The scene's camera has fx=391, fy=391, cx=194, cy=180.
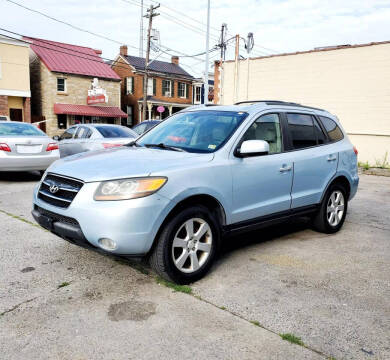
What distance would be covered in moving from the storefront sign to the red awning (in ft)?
2.32

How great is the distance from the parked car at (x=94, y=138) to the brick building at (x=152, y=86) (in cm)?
2819

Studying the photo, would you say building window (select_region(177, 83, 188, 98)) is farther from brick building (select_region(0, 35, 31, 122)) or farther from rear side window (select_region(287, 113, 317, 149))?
rear side window (select_region(287, 113, 317, 149))

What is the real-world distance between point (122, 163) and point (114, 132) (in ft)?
23.2

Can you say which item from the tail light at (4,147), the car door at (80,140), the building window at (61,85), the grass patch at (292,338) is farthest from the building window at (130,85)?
the grass patch at (292,338)

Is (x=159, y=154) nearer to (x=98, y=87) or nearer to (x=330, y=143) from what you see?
(x=330, y=143)

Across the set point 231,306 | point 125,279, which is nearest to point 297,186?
point 231,306

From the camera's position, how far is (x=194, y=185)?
3.55 m

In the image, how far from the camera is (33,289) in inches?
137

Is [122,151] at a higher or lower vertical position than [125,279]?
higher

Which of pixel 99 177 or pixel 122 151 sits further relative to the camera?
pixel 122 151

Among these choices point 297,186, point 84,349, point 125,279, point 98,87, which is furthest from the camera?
point 98,87

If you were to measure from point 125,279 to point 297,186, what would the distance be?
2322 millimetres

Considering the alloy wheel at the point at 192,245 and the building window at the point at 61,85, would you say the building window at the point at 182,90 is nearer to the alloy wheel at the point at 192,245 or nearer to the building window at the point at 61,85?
the building window at the point at 61,85

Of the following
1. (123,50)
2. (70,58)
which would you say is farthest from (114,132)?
(123,50)
